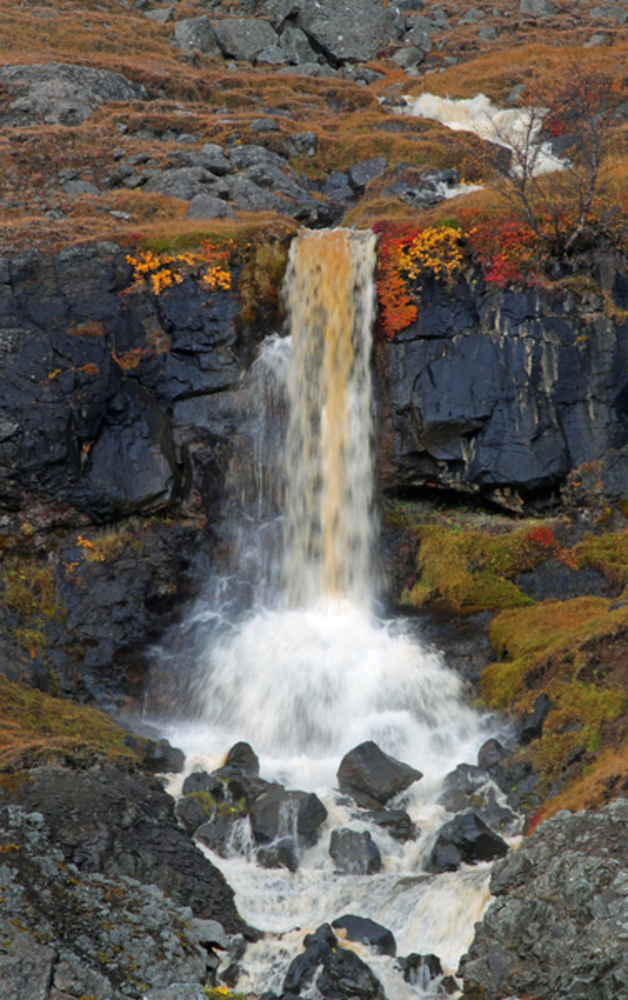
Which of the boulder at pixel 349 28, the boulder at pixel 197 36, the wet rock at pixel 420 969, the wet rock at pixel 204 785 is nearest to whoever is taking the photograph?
the wet rock at pixel 420 969

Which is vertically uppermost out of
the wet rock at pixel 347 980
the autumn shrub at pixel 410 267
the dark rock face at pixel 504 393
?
the autumn shrub at pixel 410 267

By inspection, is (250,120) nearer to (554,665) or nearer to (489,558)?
(489,558)

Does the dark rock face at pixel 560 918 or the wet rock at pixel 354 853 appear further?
the wet rock at pixel 354 853

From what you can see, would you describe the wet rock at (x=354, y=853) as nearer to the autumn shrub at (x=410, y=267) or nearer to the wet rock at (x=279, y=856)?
the wet rock at (x=279, y=856)

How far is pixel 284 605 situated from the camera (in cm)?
1753

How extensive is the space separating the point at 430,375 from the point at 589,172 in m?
6.51

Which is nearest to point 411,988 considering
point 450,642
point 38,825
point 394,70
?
point 38,825

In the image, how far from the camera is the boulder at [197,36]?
131 ft

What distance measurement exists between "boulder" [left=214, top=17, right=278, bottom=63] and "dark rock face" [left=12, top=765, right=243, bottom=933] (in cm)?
3928

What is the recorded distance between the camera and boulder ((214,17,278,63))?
40312 mm

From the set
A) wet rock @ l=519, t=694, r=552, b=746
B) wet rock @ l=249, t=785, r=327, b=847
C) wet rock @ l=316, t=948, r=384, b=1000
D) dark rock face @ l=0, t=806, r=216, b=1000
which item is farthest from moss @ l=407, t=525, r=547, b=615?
dark rock face @ l=0, t=806, r=216, b=1000

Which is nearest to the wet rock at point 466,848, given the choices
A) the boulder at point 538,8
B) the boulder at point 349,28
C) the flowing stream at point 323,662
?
the flowing stream at point 323,662

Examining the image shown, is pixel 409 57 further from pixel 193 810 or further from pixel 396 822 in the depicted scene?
pixel 193 810

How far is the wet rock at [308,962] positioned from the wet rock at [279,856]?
1999 millimetres
